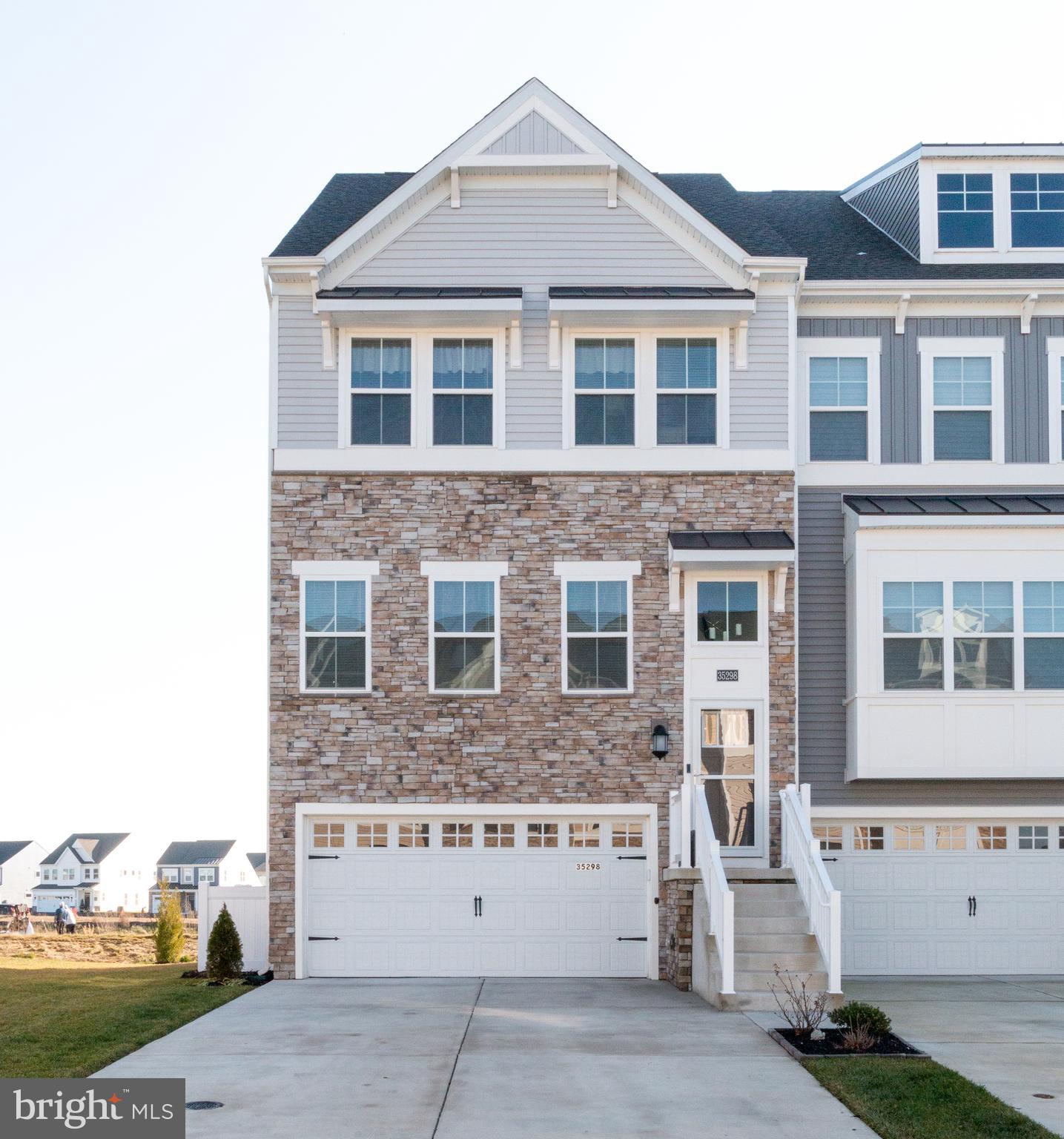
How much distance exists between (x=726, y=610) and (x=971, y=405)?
437cm

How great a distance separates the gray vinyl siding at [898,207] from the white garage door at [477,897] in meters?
9.37

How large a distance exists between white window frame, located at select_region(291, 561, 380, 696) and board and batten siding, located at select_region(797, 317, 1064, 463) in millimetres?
6324

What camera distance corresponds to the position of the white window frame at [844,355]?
62.7 ft

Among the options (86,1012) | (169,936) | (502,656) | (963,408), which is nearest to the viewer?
(86,1012)

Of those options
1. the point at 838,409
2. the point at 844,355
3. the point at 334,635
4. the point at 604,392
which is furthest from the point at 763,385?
the point at 334,635

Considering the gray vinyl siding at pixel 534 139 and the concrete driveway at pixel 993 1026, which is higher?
the gray vinyl siding at pixel 534 139

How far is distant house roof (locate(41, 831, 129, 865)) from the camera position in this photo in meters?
84.6

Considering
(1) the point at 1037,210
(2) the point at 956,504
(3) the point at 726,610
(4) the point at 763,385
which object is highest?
(1) the point at 1037,210

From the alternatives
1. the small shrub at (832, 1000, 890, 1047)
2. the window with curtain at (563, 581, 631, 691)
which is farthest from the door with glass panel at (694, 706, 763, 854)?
the small shrub at (832, 1000, 890, 1047)

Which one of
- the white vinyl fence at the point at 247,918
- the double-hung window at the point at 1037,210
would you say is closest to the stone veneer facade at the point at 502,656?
the white vinyl fence at the point at 247,918

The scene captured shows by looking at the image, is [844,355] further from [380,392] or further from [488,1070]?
[488,1070]

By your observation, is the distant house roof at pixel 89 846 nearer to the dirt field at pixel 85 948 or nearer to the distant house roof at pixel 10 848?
the distant house roof at pixel 10 848

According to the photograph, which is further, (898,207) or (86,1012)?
(898,207)

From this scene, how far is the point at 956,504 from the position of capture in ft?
60.7
